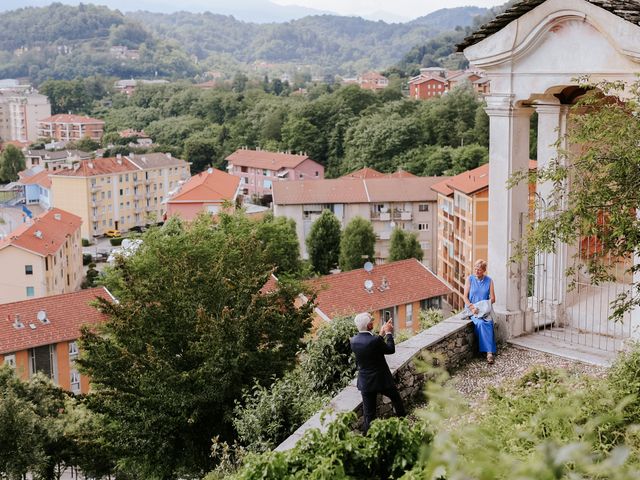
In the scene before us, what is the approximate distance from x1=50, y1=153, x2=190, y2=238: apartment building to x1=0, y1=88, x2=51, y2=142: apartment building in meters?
73.7

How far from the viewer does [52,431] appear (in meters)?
20.5

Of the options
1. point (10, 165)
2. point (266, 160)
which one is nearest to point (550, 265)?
point (266, 160)

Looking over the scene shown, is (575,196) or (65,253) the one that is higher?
(575,196)

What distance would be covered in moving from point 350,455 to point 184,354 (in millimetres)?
8319

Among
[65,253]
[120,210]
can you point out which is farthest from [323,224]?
[120,210]

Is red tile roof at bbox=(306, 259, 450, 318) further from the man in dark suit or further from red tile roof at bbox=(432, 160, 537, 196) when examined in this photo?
the man in dark suit

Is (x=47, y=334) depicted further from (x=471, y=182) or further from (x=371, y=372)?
(x=371, y=372)

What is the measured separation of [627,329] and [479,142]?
78.7 meters

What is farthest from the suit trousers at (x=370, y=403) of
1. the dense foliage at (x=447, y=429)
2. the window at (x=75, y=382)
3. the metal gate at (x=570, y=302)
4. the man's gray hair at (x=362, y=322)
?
the window at (x=75, y=382)

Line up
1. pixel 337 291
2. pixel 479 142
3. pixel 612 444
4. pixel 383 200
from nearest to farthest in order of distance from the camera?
pixel 612 444 < pixel 337 291 < pixel 383 200 < pixel 479 142

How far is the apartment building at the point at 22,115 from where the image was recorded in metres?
169

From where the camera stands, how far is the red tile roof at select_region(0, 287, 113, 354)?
35.1 m

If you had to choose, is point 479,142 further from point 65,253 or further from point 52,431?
point 52,431

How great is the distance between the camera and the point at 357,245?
5575cm
